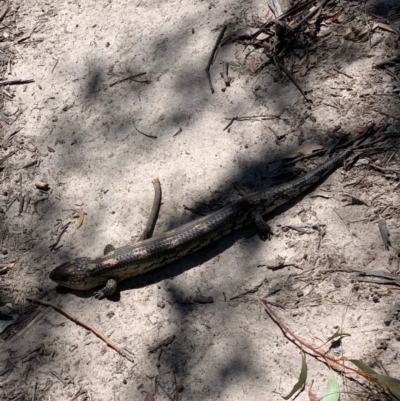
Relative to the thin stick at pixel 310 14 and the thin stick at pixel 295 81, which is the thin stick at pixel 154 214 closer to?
the thin stick at pixel 295 81

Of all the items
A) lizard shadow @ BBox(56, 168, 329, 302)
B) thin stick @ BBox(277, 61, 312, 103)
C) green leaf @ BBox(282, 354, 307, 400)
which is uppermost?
thin stick @ BBox(277, 61, 312, 103)

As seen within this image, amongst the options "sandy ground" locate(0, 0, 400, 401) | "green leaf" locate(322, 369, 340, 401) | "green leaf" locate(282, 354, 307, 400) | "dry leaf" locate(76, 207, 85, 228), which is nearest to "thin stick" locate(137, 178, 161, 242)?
"sandy ground" locate(0, 0, 400, 401)

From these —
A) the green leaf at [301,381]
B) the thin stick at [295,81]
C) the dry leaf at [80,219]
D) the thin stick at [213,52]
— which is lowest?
the green leaf at [301,381]

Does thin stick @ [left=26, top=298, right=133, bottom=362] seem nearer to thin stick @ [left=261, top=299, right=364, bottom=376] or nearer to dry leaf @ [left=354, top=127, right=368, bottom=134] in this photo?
thin stick @ [left=261, top=299, right=364, bottom=376]

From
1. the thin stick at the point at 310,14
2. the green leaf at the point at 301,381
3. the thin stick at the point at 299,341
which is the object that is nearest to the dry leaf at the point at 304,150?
the thin stick at the point at 310,14

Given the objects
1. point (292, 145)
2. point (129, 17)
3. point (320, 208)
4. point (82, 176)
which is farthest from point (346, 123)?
point (129, 17)

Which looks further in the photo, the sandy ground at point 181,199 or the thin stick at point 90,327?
the thin stick at point 90,327
